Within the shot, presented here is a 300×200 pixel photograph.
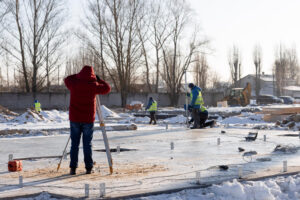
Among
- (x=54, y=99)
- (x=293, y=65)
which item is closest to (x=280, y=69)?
(x=293, y=65)

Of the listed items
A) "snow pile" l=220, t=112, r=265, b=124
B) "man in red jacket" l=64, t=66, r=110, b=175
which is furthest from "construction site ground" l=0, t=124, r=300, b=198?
"snow pile" l=220, t=112, r=265, b=124

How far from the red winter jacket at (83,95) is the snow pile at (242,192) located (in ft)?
7.37

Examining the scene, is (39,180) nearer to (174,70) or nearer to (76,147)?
(76,147)

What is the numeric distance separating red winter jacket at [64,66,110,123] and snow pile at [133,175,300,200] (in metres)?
2.25

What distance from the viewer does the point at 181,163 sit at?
7953mm

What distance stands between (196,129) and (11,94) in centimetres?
3148

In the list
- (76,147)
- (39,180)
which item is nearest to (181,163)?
(76,147)

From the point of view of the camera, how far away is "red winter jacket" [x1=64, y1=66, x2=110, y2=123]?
691 centimetres

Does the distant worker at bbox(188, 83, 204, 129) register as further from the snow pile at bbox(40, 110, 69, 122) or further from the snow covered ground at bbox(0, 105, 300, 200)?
the snow pile at bbox(40, 110, 69, 122)

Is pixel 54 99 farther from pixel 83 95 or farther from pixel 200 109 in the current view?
pixel 83 95

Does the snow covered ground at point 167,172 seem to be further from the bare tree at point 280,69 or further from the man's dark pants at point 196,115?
the bare tree at point 280,69

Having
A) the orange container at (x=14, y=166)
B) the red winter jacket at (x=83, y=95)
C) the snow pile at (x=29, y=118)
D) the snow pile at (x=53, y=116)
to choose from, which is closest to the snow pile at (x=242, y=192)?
the red winter jacket at (x=83, y=95)

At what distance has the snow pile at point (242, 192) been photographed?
201 inches

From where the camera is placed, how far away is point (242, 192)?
204 inches
